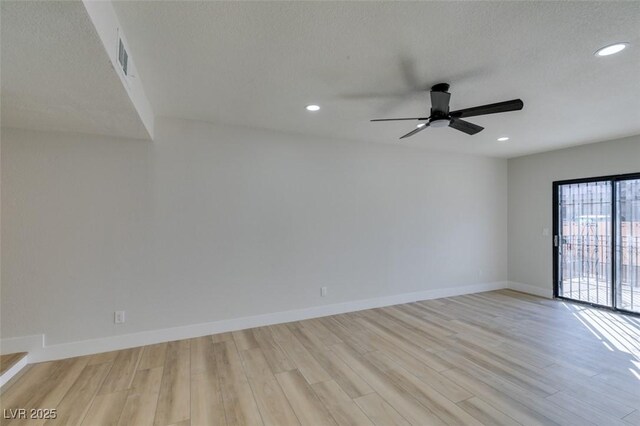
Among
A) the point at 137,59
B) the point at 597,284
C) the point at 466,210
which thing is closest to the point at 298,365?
the point at 137,59

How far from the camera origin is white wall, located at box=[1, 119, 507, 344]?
9.43 ft

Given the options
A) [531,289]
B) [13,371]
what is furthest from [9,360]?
[531,289]

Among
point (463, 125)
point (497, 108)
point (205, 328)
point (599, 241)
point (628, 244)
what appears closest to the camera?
point (497, 108)

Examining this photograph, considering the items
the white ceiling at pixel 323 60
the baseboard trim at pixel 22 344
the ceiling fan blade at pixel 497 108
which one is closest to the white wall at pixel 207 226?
the baseboard trim at pixel 22 344

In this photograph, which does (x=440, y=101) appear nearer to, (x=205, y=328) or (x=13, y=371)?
(x=205, y=328)

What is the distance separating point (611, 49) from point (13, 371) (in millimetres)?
5474

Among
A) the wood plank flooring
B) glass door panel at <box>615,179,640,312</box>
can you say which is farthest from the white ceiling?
the wood plank flooring

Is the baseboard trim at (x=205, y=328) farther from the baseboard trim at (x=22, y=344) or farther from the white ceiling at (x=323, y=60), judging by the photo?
the white ceiling at (x=323, y=60)

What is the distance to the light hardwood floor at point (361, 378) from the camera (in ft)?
6.68

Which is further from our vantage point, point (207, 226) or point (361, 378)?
point (207, 226)

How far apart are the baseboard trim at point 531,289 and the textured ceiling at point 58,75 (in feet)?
22.0

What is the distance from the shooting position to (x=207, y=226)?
3.52m

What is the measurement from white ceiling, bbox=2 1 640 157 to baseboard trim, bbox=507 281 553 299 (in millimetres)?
3084

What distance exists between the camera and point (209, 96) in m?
2.84
